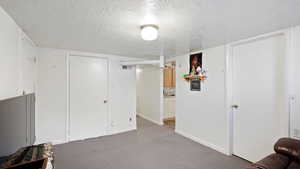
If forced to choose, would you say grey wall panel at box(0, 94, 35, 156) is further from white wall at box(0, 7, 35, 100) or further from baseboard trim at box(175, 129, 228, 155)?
baseboard trim at box(175, 129, 228, 155)

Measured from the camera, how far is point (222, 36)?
236 centimetres

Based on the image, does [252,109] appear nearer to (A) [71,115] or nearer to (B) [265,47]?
(B) [265,47]

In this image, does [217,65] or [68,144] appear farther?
[68,144]

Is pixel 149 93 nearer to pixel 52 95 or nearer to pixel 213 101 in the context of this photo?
pixel 213 101

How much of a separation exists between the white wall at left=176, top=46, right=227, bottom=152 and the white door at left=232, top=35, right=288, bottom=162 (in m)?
0.23

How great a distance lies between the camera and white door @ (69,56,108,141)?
133 inches

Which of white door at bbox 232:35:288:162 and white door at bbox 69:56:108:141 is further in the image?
white door at bbox 69:56:108:141

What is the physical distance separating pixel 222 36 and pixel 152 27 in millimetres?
1281

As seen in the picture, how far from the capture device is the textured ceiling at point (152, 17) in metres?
1.38

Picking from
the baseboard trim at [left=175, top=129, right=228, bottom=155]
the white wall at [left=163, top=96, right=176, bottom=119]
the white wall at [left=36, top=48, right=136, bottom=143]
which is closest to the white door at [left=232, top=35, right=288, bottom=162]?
the baseboard trim at [left=175, top=129, right=228, bottom=155]

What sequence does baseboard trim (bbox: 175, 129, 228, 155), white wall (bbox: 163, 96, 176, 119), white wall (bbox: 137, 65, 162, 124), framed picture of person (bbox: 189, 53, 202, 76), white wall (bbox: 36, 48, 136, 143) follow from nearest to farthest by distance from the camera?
baseboard trim (bbox: 175, 129, 228, 155)
white wall (bbox: 36, 48, 136, 143)
framed picture of person (bbox: 189, 53, 202, 76)
white wall (bbox: 137, 65, 162, 124)
white wall (bbox: 163, 96, 176, 119)

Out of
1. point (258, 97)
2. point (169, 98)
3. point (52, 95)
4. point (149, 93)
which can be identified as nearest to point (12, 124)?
point (52, 95)

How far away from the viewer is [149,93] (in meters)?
5.37

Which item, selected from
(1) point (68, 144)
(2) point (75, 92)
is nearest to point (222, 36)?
(2) point (75, 92)
